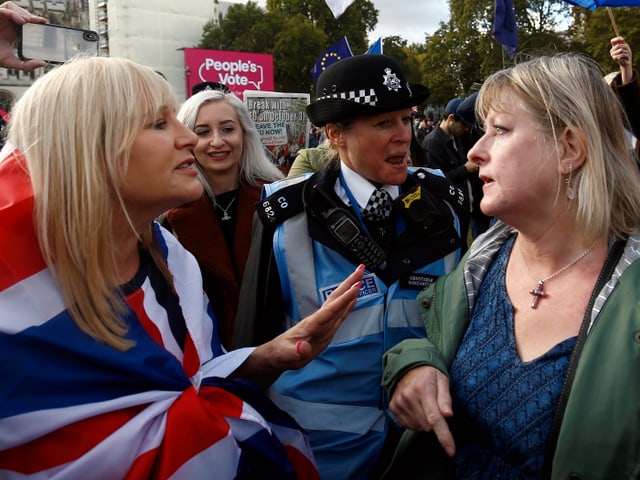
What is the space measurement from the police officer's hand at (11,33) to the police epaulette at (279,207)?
1412mm

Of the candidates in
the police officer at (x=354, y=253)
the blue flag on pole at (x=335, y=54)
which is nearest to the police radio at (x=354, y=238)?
the police officer at (x=354, y=253)

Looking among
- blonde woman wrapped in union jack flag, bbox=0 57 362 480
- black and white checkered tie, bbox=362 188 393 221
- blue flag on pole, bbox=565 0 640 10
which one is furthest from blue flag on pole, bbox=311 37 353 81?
blonde woman wrapped in union jack flag, bbox=0 57 362 480

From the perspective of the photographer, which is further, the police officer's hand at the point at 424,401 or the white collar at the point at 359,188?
the white collar at the point at 359,188

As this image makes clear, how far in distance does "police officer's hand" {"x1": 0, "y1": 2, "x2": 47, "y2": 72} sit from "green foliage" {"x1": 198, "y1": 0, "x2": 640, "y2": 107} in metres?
32.9

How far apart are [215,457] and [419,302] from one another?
0.85 meters

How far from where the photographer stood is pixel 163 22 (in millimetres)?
42438

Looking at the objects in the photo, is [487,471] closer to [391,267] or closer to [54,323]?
[391,267]

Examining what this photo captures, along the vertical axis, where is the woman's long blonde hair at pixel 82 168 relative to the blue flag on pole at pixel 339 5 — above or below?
below

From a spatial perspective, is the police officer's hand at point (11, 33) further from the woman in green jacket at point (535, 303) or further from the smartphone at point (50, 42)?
the woman in green jacket at point (535, 303)

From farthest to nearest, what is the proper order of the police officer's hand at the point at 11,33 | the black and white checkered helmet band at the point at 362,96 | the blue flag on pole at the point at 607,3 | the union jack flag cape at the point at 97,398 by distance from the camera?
1. the blue flag on pole at the point at 607,3
2. the police officer's hand at the point at 11,33
3. the black and white checkered helmet band at the point at 362,96
4. the union jack flag cape at the point at 97,398

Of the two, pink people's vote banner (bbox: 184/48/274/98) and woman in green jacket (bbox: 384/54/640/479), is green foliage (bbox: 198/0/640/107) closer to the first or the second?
pink people's vote banner (bbox: 184/48/274/98)

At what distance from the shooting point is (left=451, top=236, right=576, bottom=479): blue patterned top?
152cm

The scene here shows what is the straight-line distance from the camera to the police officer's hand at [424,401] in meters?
1.53

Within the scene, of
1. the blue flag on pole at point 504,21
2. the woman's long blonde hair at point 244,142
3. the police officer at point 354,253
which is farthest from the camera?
the blue flag on pole at point 504,21
